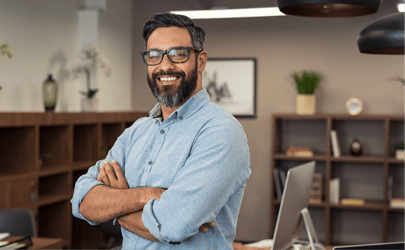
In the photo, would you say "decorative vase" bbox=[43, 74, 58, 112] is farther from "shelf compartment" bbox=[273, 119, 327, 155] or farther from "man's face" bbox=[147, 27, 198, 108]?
"man's face" bbox=[147, 27, 198, 108]

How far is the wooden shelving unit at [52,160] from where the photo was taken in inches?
150

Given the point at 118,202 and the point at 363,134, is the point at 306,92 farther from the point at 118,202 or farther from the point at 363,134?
the point at 118,202

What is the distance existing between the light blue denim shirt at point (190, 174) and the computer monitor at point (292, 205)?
0.72 meters

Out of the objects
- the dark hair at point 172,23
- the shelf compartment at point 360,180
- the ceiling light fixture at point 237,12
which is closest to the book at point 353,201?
the shelf compartment at point 360,180

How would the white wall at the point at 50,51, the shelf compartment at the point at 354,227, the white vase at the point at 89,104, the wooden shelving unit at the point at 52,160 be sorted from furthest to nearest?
the shelf compartment at the point at 354,227 → the white vase at the point at 89,104 → the white wall at the point at 50,51 → the wooden shelving unit at the point at 52,160

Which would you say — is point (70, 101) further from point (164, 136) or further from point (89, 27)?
point (164, 136)

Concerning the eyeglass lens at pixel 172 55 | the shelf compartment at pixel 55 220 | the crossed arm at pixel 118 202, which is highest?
the eyeglass lens at pixel 172 55

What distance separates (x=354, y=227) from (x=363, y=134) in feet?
3.90

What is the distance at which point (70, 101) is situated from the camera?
506cm

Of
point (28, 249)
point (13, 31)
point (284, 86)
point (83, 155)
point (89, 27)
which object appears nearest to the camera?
Answer: point (28, 249)

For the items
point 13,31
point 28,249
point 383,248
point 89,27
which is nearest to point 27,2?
point 13,31

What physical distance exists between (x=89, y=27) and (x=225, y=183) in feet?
14.2

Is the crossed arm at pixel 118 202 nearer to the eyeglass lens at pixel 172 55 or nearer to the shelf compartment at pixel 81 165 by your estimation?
the eyeglass lens at pixel 172 55

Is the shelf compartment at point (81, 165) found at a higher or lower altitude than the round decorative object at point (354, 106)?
lower
